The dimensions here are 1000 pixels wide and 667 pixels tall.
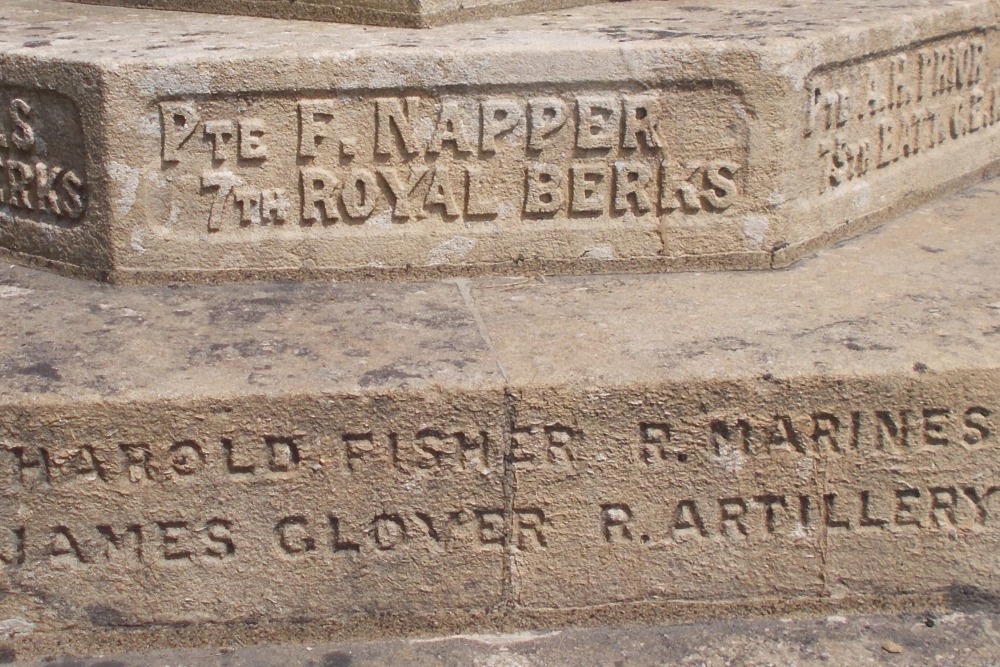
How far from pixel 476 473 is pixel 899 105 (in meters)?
1.52

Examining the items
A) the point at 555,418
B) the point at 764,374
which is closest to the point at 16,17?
the point at 555,418

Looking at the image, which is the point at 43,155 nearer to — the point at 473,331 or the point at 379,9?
the point at 379,9

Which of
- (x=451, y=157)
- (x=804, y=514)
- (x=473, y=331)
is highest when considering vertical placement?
(x=451, y=157)

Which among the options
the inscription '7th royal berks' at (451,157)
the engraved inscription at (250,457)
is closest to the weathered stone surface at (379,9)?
the inscription '7th royal berks' at (451,157)

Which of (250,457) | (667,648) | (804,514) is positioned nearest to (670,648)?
(667,648)

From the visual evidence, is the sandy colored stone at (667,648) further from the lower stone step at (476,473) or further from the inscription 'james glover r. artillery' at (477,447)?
the inscription 'james glover r. artillery' at (477,447)

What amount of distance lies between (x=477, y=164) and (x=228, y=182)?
0.51 meters

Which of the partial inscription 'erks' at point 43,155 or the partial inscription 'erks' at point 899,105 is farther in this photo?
the partial inscription 'erks' at point 899,105

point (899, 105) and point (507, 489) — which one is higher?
point (899, 105)

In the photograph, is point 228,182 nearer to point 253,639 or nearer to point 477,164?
point 477,164

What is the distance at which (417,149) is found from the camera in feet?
9.14

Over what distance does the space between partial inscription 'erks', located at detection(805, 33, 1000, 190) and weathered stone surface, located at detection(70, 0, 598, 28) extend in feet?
2.55

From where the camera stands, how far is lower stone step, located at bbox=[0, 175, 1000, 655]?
92.0 inches

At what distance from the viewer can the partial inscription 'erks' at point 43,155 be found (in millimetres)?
2760
